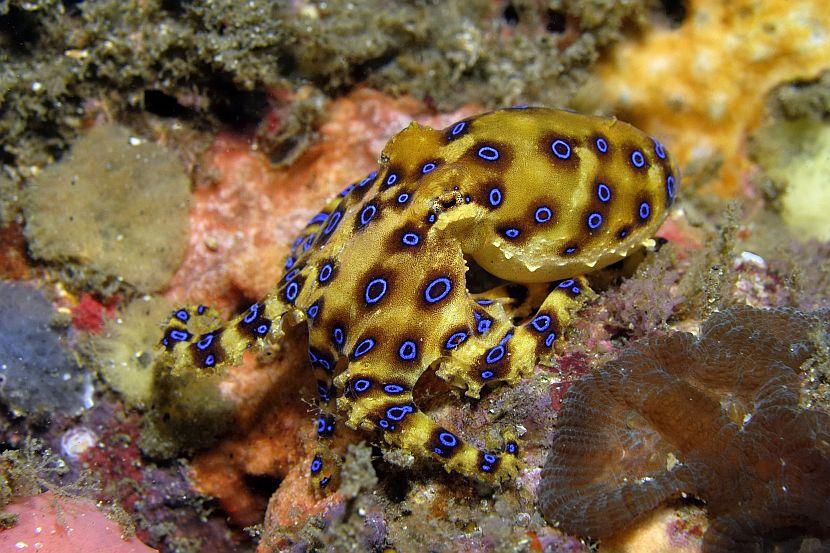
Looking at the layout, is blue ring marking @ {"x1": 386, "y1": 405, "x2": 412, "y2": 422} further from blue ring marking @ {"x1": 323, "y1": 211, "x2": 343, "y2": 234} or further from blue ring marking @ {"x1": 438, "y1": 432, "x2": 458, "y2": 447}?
blue ring marking @ {"x1": 323, "y1": 211, "x2": 343, "y2": 234}

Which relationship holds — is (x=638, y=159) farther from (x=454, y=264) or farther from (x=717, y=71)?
(x=717, y=71)

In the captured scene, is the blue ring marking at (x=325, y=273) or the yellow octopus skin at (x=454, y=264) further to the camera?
the blue ring marking at (x=325, y=273)

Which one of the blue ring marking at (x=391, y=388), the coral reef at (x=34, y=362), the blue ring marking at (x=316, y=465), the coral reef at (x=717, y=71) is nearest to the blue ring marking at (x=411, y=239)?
the blue ring marking at (x=391, y=388)

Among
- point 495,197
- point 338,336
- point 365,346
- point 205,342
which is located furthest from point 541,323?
point 205,342

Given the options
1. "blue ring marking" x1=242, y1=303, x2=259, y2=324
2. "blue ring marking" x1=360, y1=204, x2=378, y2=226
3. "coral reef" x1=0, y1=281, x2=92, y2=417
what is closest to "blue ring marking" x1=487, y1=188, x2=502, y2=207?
"blue ring marking" x1=360, y1=204, x2=378, y2=226

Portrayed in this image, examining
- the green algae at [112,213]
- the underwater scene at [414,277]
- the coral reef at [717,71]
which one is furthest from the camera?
the coral reef at [717,71]

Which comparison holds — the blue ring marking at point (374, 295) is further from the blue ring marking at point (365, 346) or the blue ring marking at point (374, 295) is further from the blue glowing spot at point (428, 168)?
the blue glowing spot at point (428, 168)
